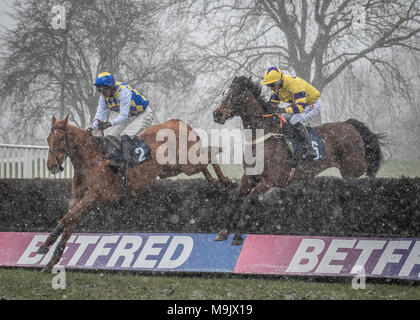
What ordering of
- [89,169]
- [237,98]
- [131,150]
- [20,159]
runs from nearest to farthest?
[89,169]
[237,98]
[131,150]
[20,159]

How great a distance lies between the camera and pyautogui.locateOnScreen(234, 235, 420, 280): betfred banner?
15.7 ft

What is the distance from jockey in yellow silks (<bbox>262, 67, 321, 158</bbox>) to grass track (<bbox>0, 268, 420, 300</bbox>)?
1.87 m

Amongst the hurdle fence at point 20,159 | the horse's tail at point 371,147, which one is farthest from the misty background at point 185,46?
the horse's tail at point 371,147

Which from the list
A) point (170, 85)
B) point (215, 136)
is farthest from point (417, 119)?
point (170, 85)

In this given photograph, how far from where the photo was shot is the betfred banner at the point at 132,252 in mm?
5250

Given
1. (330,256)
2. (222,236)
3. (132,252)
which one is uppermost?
(222,236)

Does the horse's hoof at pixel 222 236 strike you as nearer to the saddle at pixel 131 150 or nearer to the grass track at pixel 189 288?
the grass track at pixel 189 288

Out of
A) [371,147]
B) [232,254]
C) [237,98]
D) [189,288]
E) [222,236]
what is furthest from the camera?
[371,147]

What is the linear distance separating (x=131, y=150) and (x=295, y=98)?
Result: 226 cm

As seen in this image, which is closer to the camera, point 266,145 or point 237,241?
point 237,241

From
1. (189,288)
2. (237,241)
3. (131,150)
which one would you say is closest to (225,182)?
(237,241)

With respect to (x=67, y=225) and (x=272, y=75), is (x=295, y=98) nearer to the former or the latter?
(x=272, y=75)

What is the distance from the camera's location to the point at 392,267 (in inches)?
189

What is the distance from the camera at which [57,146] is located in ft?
17.2
